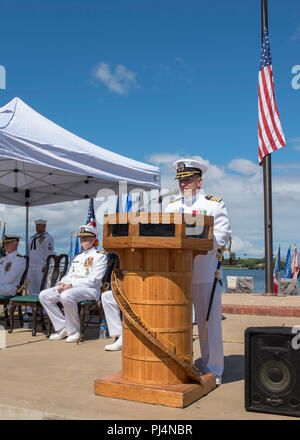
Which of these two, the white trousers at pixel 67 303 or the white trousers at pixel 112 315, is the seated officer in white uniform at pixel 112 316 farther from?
the white trousers at pixel 67 303

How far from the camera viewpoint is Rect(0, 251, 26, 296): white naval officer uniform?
776cm

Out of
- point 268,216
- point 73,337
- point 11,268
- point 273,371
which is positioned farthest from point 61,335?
point 268,216

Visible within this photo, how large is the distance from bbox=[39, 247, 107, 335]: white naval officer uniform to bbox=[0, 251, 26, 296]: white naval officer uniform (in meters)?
1.10

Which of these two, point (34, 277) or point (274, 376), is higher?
point (34, 277)

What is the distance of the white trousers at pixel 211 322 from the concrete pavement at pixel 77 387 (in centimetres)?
21

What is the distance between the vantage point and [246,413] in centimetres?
340

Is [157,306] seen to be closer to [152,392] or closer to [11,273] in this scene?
[152,392]

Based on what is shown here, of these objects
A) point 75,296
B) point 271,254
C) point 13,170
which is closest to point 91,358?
point 75,296

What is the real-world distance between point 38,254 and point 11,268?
6.15 ft

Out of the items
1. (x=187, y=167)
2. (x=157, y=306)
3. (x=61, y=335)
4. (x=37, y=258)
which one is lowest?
(x=61, y=335)

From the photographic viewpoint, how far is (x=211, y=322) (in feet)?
14.3

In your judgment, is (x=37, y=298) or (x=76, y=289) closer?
(x=76, y=289)

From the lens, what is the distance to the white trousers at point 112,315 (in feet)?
20.3
